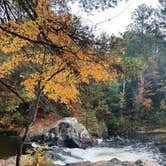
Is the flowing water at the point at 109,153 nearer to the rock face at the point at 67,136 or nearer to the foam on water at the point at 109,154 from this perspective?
the foam on water at the point at 109,154

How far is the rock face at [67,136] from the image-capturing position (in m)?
16.6

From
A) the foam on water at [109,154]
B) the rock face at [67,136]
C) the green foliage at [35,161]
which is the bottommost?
the green foliage at [35,161]

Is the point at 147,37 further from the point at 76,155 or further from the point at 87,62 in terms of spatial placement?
the point at 87,62

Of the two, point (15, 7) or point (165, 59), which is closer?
point (15, 7)

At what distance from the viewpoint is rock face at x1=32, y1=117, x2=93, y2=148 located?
16.6m

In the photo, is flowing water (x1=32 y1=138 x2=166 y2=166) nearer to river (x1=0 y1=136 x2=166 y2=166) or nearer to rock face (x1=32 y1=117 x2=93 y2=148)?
river (x1=0 y1=136 x2=166 y2=166)

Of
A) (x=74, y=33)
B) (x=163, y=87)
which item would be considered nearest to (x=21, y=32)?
(x=74, y=33)

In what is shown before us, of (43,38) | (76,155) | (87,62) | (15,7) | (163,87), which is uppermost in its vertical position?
(163,87)

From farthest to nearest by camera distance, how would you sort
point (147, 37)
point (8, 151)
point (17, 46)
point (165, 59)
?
point (147, 37) < point (165, 59) < point (8, 151) < point (17, 46)

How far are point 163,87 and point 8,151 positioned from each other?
18582mm

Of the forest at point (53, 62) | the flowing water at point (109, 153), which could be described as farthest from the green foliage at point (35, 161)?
the flowing water at point (109, 153)

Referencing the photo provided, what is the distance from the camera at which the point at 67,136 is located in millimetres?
16703

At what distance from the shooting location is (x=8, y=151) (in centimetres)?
1396

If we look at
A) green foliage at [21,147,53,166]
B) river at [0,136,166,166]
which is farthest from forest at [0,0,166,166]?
river at [0,136,166,166]
